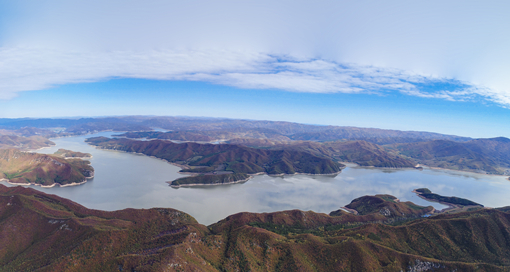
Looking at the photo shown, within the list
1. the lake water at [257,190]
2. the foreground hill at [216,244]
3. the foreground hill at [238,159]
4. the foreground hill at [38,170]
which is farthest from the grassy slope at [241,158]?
the foreground hill at [216,244]

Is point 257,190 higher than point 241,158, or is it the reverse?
point 241,158

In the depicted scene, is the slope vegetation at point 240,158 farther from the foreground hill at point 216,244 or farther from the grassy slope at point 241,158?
the foreground hill at point 216,244

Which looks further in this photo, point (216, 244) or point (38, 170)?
point (38, 170)

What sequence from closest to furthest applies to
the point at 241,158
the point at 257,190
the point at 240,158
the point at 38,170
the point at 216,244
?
the point at 216,244
the point at 257,190
the point at 38,170
the point at 241,158
the point at 240,158

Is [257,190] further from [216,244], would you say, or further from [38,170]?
[38,170]

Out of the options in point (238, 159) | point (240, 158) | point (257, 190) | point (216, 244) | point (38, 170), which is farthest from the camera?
point (240, 158)

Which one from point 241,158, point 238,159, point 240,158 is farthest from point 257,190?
point 240,158

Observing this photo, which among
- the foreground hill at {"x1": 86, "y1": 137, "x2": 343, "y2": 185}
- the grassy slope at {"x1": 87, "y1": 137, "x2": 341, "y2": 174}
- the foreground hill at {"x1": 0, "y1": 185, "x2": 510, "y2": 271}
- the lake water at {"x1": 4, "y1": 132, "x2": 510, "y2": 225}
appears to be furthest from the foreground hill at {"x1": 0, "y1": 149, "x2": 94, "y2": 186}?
the grassy slope at {"x1": 87, "y1": 137, "x2": 341, "y2": 174}
